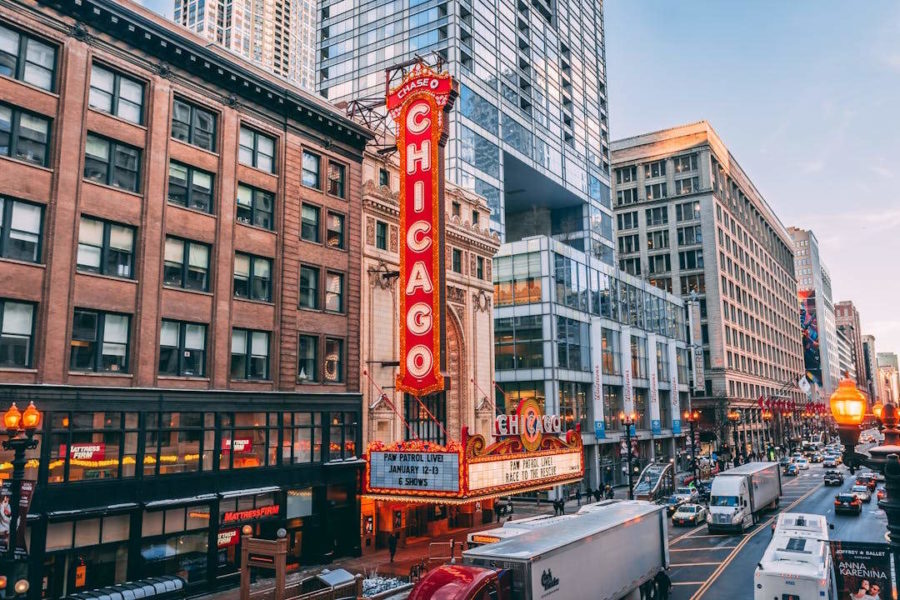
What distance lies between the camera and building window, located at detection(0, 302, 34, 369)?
2509cm

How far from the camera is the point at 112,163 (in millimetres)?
29031

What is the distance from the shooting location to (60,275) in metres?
26.7

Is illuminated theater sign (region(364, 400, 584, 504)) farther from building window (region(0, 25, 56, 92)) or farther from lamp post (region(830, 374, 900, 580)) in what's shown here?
building window (region(0, 25, 56, 92))

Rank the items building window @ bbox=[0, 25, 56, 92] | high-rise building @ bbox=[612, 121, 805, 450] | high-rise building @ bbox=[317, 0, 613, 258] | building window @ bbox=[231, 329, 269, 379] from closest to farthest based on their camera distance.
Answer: building window @ bbox=[0, 25, 56, 92]
building window @ bbox=[231, 329, 269, 379]
high-rise building @ bbox=[317, 0, 613, 258]
high-rise building @ bbox=[612, 121, 805, 450]

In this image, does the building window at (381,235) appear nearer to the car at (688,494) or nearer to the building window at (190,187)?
the building window at (190,187)

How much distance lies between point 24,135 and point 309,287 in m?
15.2

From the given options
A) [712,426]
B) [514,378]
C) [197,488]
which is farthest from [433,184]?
[712,426]

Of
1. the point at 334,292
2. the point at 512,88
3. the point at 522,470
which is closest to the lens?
the point at 522,470

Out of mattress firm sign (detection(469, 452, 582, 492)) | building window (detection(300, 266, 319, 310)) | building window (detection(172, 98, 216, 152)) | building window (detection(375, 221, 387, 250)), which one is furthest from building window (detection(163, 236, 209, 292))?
mattress firm sign (detection(469, 452, 582, 492))

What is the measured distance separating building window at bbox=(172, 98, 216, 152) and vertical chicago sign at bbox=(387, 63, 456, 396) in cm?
965

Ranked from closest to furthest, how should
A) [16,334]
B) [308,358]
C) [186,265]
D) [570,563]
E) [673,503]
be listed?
1. [570,563]
2. [16,334]
3. [186,265]
4. [308,358]
5. [673,503]

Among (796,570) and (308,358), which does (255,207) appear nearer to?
(308,358)

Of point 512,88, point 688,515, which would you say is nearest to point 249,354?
point 688,515

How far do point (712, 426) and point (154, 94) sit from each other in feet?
328
